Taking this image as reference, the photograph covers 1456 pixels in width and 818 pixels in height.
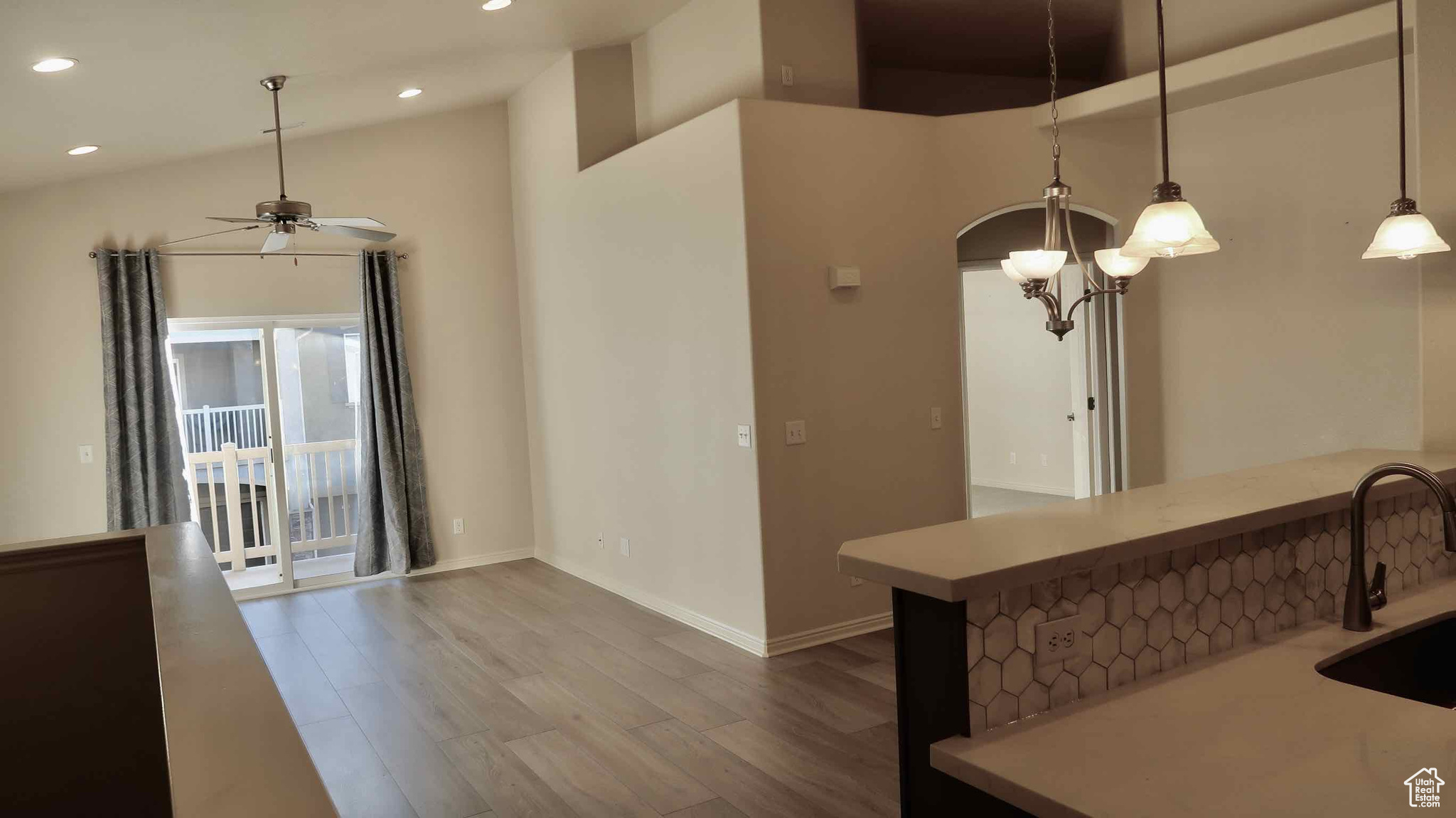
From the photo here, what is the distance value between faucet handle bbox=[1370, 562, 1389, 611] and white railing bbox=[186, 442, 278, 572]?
6536mm

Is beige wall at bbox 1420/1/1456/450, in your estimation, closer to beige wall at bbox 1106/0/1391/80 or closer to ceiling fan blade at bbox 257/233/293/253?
beige wall at bbox 1106/0/1391/80

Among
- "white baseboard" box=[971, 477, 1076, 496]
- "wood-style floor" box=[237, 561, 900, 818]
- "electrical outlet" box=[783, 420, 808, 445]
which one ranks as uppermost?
"electrical outlet" box=[783, 420, 808, 445]

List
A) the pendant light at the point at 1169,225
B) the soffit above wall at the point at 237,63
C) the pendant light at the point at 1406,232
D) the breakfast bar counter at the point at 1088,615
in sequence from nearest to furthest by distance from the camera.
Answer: the breakfast bar counter at the point at 1088,615
the pendant light at the point at 1169,225
the pendant light at the point at 1406,232
the soffit above wall at the point at 237,63

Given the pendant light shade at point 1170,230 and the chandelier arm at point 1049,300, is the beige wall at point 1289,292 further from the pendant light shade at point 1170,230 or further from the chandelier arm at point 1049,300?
the pendant light shade at point 1170,230

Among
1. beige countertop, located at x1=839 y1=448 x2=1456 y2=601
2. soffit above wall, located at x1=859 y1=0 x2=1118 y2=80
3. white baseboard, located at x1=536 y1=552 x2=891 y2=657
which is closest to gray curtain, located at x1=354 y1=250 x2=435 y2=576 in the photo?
white baseboard, located at x1=536 y1=552 x2=891 y2=657

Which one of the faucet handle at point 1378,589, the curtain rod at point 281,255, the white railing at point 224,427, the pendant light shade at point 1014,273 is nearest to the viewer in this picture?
the faucet handle at point 1378,589

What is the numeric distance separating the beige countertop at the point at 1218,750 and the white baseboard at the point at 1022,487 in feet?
25.9

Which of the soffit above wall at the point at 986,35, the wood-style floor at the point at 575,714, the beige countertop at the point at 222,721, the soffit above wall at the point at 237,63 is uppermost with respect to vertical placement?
the soffit above wall at the point at 986,35

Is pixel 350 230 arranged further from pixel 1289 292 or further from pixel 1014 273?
pixel 1289 292

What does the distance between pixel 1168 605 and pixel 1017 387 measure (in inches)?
318

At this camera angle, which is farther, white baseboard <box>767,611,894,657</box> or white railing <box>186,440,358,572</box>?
white railing <box>186,440,358,572</box>

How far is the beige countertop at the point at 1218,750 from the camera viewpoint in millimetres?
1239

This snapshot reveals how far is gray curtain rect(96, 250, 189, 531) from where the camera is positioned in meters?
6.07

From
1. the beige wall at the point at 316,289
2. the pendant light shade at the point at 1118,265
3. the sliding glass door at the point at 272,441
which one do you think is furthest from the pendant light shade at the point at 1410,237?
the sliding glass door at the point at 272,441
